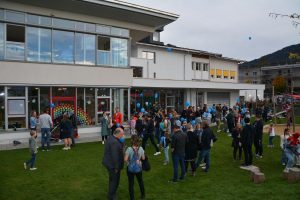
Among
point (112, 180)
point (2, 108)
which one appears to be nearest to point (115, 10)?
point (2, 108)

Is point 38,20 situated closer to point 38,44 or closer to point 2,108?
→ point 38,44

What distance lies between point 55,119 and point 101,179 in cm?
889

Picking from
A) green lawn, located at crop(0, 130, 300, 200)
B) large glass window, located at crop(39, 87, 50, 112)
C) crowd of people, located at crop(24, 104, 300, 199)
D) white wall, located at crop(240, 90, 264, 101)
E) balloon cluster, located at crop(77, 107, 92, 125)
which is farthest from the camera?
white wall, located at crop(240, 90, 264, 101)

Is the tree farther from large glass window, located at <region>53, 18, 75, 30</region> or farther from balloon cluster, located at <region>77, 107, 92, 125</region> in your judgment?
large glass window, located at <region>53, 18, 75, 30</region>

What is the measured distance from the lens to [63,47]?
1814 cm

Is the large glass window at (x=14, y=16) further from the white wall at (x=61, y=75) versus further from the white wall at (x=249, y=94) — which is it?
the white wall at (x=249, y=94)

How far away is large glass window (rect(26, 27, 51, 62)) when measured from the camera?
1692cm

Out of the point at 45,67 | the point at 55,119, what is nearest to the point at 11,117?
the point at 55,119

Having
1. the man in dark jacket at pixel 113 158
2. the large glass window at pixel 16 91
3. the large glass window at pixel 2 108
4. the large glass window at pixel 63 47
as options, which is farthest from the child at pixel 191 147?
the large glass window at pixel 63 47

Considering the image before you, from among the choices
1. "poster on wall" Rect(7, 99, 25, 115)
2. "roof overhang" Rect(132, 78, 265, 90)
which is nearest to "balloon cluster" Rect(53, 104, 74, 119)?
"poster on wall" Rect(7, 99, 25, 115)

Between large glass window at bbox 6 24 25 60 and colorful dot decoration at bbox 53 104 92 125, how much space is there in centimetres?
359

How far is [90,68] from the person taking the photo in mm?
19016

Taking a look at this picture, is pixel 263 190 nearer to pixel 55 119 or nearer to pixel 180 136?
pixel 180 136

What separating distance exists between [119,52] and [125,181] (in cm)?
1280
